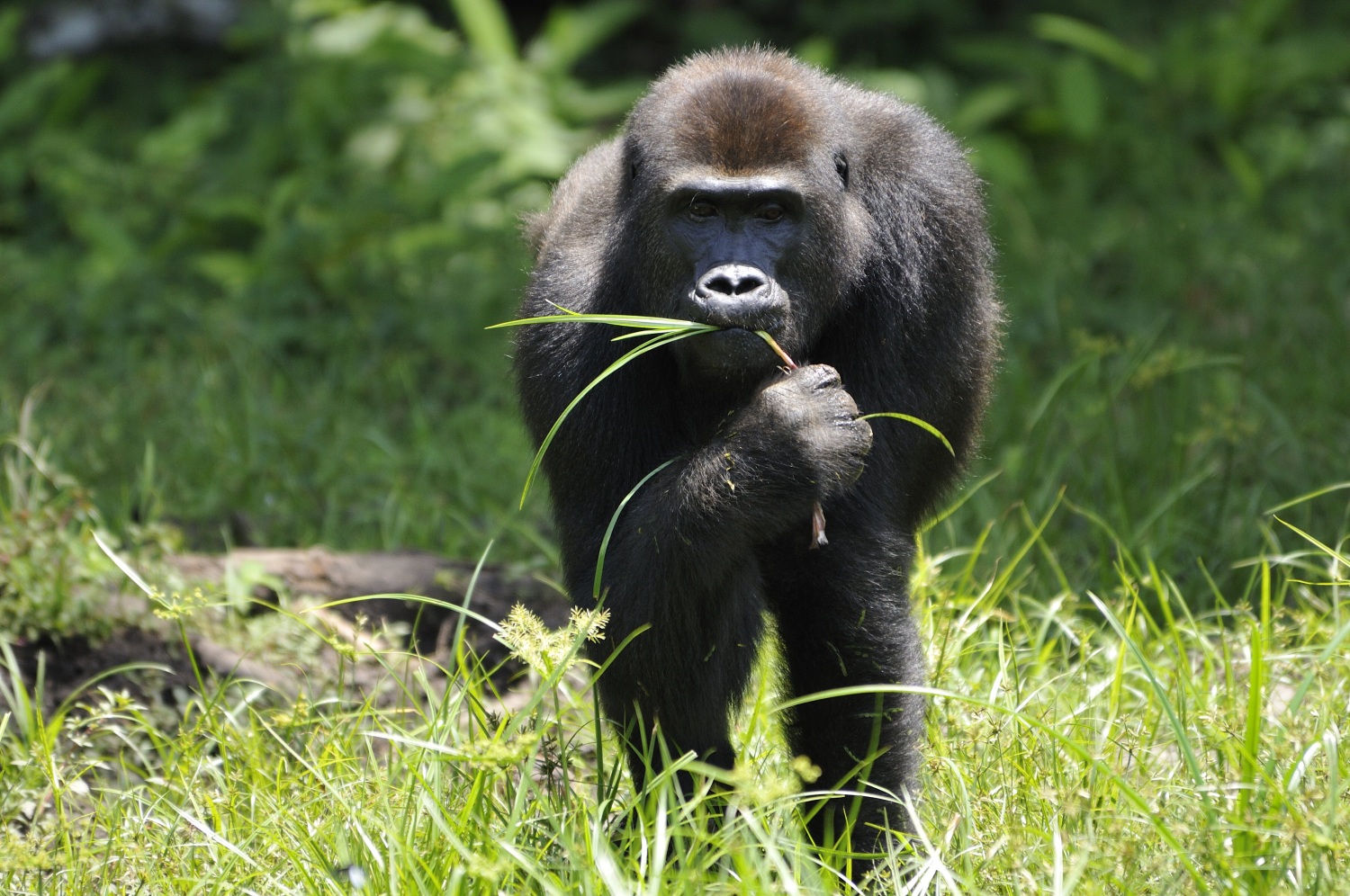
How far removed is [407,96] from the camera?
383 inches

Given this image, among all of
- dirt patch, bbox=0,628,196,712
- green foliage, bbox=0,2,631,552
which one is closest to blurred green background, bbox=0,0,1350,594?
green foliage, bbox=0,2,631,552

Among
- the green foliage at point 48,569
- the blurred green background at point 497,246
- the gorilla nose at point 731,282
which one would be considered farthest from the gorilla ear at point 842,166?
the green foliage at point 48,569

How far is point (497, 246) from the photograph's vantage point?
8625 millimetres

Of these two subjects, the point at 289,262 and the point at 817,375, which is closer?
the point at 817,375

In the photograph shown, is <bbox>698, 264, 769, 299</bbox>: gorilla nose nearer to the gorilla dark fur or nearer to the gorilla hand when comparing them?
the gorilla dark fur

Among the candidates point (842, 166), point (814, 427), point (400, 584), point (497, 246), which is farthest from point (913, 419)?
point (497, 246)

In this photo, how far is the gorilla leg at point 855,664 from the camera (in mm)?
3617

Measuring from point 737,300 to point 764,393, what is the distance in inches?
8.9

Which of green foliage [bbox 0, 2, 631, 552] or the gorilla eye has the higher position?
the gorilla eye

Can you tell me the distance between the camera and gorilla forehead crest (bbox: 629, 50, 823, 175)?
354cm

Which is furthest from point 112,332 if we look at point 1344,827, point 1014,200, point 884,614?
point 1344,827

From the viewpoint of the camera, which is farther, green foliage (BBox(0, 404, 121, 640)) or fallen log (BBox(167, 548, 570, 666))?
fallen log (BBox(167, 548, 570, 666))

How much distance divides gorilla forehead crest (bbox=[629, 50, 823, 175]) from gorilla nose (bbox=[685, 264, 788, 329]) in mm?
316

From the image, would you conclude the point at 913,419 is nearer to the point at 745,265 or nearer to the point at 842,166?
the point at 745,265
